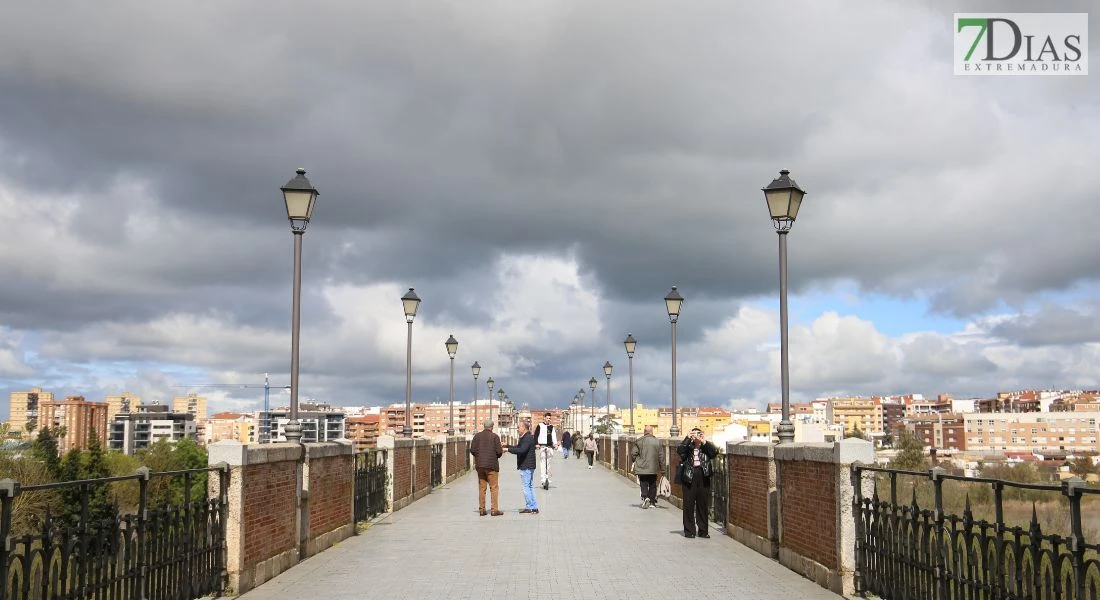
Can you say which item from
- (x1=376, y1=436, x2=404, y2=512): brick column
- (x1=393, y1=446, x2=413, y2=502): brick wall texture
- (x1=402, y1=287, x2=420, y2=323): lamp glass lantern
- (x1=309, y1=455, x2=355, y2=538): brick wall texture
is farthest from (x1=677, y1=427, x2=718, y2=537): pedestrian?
(x1=402, y1=287, x2=420, y2=323): lamp glass lantern

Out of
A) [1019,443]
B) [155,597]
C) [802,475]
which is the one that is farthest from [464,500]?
[1019,443]

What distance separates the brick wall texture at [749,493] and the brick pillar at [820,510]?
0.80m

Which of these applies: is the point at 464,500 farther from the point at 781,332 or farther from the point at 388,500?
the point at 781,332

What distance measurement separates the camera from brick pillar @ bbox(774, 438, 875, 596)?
970cm

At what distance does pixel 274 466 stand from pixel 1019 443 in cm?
20648

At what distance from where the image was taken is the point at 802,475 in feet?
36.9

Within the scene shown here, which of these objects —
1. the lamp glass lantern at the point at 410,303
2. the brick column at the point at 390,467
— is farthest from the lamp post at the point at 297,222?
the lamp glass lantern at the point at 410,303

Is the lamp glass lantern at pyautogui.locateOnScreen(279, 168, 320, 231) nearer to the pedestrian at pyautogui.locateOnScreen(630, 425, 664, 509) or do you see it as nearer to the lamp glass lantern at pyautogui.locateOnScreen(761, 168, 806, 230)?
the lamp glass lantern at pyautogui.locateOnScreen(761, 168, 806, 230)

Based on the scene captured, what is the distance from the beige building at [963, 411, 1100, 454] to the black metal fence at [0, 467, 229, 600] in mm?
197617

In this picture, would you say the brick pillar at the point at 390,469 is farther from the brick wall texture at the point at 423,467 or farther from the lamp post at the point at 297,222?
the lamp post at the point at 297,222

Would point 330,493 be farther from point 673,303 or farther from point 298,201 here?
point 673,303

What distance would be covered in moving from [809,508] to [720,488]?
5.58 metres

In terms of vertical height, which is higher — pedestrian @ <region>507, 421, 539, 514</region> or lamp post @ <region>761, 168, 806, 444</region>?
lamp post @ <region>761, 168, 806, 444</region>

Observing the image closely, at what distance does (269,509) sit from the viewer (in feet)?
35.9
